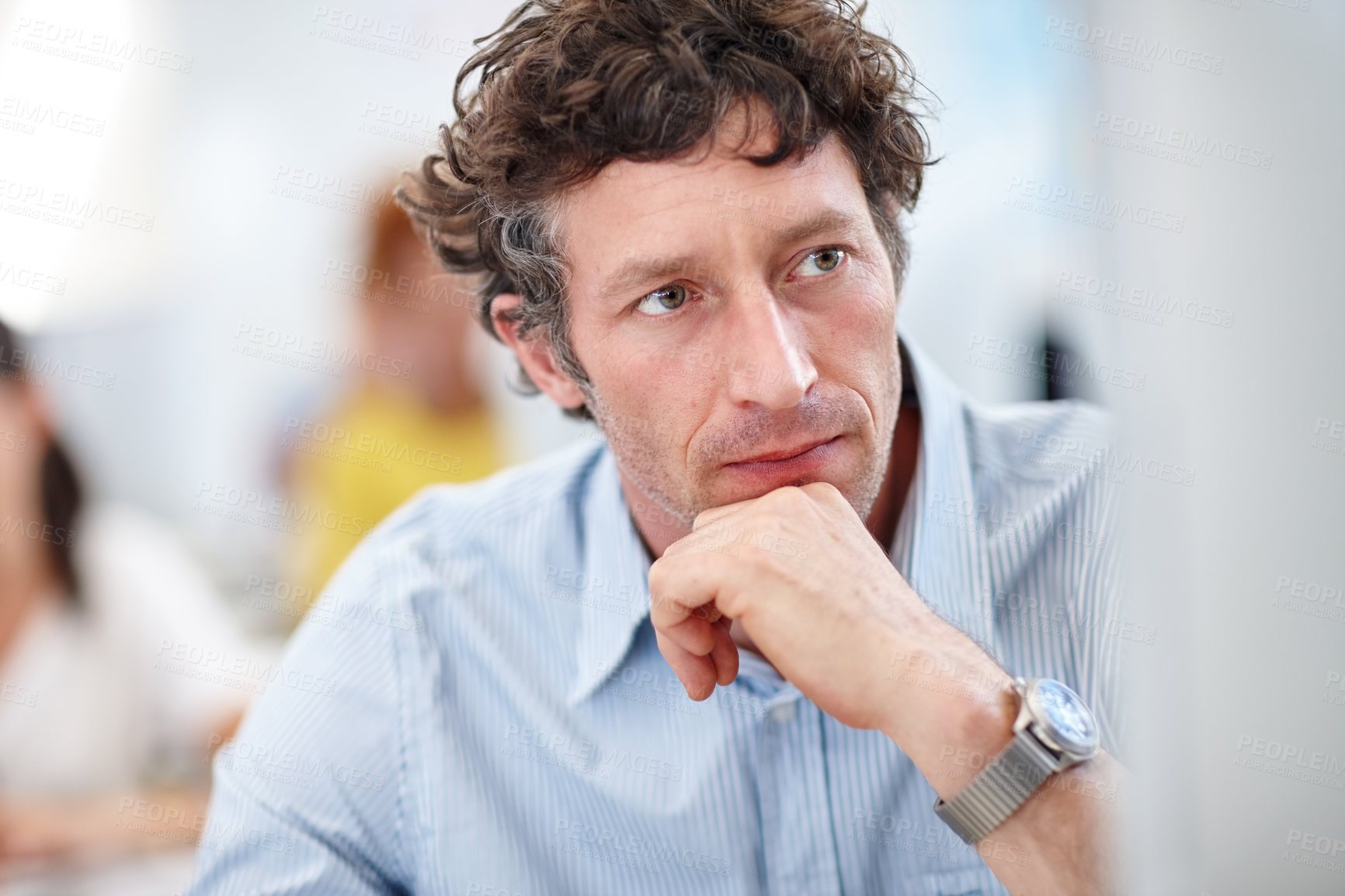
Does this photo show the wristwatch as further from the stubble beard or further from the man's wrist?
the stubble beard

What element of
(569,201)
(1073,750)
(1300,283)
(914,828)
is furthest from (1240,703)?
(569,201)

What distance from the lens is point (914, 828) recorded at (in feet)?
3.53

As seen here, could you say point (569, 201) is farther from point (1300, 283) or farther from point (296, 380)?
point (296, 380)

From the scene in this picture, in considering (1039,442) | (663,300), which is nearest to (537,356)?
(663,300)

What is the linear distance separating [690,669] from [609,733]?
0.22 metres

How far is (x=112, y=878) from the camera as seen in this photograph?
1.32 m

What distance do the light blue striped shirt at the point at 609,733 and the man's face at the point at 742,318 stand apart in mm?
188

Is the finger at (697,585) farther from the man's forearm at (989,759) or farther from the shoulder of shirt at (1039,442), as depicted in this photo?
the shoulder of shirt at (1039,442)

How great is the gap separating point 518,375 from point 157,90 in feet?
7.38

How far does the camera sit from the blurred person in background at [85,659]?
1.59 m

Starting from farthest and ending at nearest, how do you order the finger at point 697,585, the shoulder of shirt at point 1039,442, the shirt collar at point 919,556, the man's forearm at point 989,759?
the shoulder of shirt at point 1039,442
the shirt collar at point 919,556
the finger at point 697,585
the man's forearm at point 989,759

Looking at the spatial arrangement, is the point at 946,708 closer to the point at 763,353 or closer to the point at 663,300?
the point at 763,353

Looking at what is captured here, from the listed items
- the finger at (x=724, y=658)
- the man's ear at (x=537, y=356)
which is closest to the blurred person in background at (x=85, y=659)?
the man's ear at (x=537, y=356)

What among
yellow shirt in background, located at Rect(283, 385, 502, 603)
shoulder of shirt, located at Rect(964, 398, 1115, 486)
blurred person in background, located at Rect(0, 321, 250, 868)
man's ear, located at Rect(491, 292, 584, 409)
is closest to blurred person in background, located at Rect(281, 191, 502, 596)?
yellow shirt in background, located at Rect(283, 385, 502, 603)
